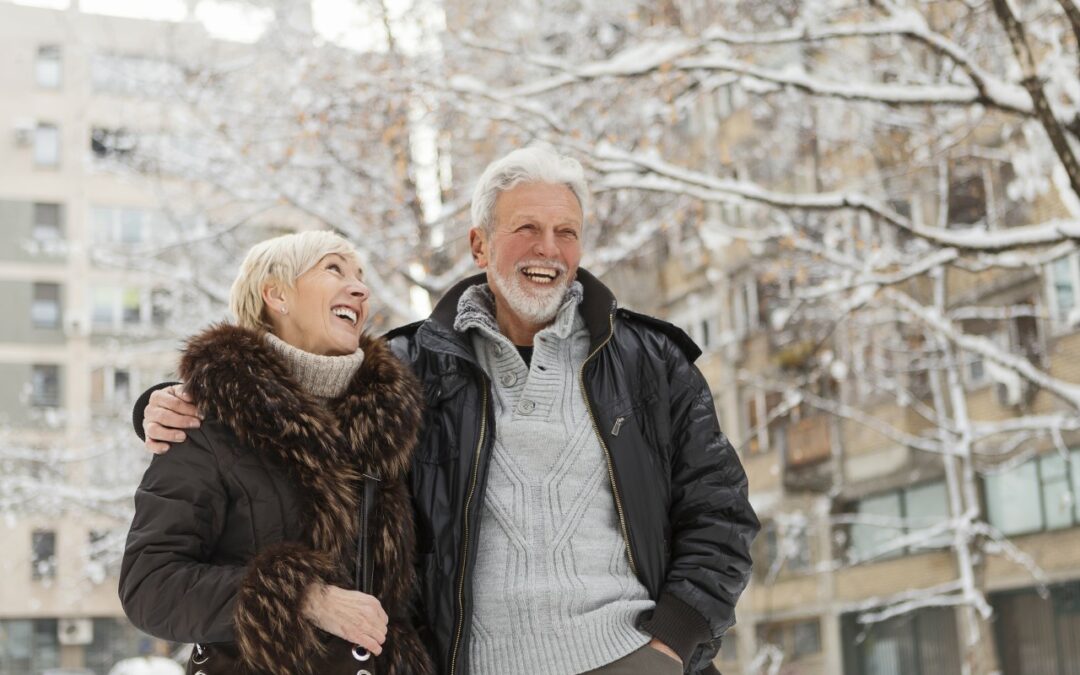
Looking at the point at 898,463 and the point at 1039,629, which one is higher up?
the point at 898,463

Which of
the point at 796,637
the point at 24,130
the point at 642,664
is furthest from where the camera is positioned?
the point at 24,130

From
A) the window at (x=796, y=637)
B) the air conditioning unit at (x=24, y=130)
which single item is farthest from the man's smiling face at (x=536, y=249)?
the air conditioning unit at (x=24, y=130)

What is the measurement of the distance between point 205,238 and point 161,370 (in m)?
15.7

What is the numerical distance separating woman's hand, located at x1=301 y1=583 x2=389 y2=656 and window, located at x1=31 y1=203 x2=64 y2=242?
4827 centimetres

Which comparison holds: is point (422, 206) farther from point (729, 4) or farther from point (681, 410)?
point (681, 410)

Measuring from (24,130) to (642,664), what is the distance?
48973 mm

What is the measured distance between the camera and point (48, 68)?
49.6m

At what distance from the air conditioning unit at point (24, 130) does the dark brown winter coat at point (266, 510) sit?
48.4 m

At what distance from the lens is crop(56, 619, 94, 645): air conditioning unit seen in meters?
45.4

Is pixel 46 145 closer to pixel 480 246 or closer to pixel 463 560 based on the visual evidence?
pixel 480 246

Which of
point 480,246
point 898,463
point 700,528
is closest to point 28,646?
point 898,463

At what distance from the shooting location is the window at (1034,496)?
22.8 meters

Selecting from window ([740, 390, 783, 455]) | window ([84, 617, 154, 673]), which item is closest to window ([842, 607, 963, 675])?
window ([740, 390, 783, 455])

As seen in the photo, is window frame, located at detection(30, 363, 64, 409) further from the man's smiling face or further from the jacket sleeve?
the jacket sleeve
